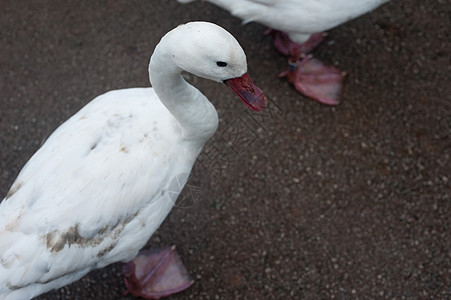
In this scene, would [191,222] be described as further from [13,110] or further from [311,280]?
[13,110]

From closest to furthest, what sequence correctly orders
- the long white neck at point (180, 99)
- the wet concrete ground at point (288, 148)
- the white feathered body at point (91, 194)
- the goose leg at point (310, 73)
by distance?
the long white neck at point (180, 99)
the white feathered body at point (91, 194)
the wet concrete ground at point (288, 148)
the goose leg at point (310, 73)

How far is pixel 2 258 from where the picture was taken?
2.08 meters

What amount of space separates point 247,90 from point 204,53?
345mm

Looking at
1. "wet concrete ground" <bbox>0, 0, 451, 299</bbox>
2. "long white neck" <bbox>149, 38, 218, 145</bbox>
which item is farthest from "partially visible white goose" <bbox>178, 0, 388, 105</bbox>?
"long white neck" <bbox>149, 38, 218, 145</bbox>

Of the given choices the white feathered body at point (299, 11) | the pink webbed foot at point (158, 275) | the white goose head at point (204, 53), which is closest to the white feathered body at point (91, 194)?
the white goose head at point (204, 53)

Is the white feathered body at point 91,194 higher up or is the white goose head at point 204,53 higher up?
the white goose head at point 204,53

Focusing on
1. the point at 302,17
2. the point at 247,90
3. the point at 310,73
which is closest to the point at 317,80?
the point at 310,73

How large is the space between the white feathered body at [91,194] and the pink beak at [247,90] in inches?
18.0

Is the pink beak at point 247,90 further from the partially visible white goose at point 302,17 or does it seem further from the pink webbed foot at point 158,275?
the pink webbed foot at point 158,275

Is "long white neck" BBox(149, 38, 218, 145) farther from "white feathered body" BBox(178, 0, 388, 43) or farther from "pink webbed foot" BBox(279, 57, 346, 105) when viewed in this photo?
"pink webbed foot" BBox(279, 57, 346, 105)

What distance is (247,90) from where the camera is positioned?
81.4 inches

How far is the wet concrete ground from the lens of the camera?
9.85 ft

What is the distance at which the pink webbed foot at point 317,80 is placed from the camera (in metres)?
3.51

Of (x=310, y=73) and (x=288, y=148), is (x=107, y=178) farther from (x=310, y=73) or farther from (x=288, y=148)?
(x=310, y=73)
